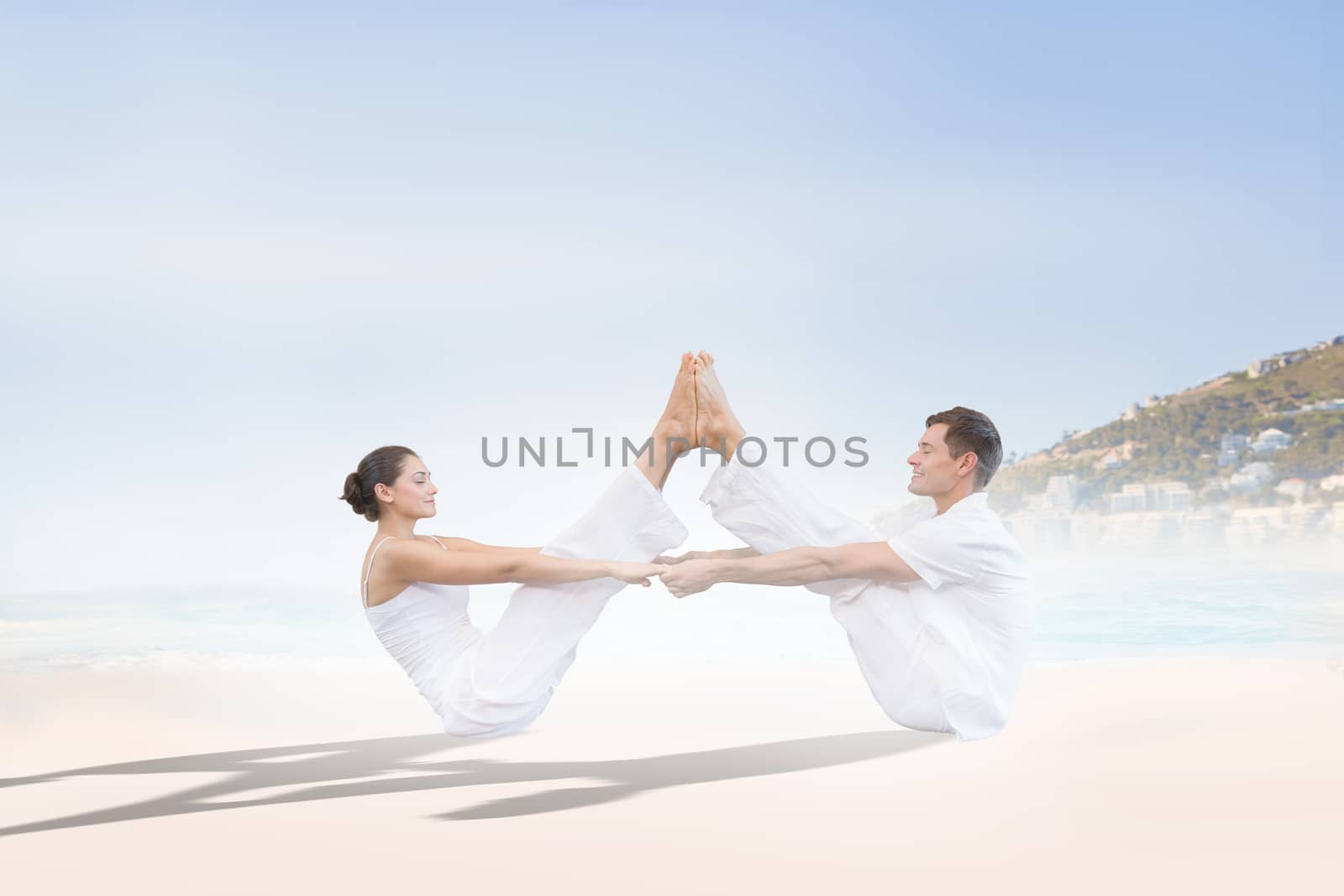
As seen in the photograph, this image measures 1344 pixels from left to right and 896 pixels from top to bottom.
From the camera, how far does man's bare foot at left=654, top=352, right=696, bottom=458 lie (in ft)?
12.2

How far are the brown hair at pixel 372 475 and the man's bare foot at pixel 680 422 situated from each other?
0.80 meters

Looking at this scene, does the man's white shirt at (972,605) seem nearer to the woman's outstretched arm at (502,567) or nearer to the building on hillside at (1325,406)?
the woman's outstretched arm at (502,567)

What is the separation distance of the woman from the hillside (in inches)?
329

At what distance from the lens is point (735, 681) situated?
5.68m

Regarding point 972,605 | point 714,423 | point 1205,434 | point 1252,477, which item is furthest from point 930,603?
point 1252,477

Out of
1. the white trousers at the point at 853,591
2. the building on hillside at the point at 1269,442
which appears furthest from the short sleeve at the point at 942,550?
the building on hillside at the point at 1269,442

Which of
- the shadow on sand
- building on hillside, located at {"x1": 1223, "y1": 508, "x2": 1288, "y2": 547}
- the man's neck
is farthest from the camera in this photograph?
building on hillside, located at {"x1": 1223, "y1": 508, "x2": 1288, "y2": 547}

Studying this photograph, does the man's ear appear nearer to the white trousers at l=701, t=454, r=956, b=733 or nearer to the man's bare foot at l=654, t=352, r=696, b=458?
the white trousers at l=701, t=454, r=956, b=733

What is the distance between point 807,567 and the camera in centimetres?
346

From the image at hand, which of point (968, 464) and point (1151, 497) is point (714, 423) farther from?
point (1151, 497)

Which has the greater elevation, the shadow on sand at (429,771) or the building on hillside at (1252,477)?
the building on hillside at (1252,477)

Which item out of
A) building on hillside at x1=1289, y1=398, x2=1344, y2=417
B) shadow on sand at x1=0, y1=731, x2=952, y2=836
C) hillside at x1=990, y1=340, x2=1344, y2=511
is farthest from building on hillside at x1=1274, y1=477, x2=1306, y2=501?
shadow on sand at x1=0, y1=731, x2=952, y2=836

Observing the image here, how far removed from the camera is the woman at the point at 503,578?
353 centimetres

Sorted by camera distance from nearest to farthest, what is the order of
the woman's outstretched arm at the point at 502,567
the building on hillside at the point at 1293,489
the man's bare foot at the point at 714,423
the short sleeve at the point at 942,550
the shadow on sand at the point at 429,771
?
1. the shadow on sand at the point at 429,771
2. the short sleeve at the point at 942,550
3. the woman's outstretched arm at the point at 502,567
4. the man's bare foot at the point at 714,423
5. the building on hillside at the point at 1293,489
